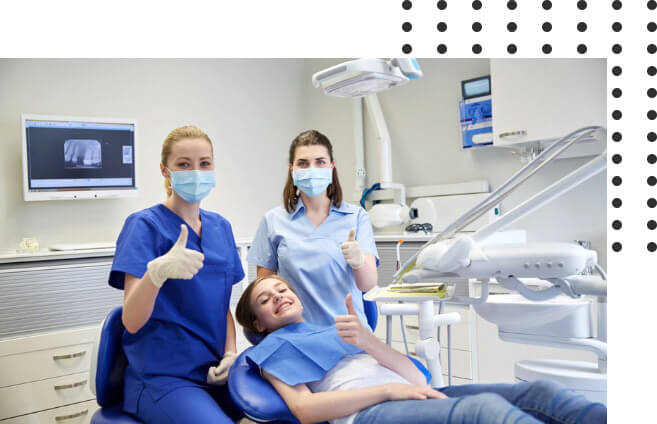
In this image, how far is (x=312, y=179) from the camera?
153cm

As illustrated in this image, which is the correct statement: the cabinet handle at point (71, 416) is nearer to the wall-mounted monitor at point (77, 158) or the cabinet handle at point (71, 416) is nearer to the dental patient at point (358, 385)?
the wall-mounted monitor at point (77, 158)

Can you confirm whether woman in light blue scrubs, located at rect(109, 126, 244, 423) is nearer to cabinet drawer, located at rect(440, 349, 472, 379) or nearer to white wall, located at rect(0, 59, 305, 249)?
cabinet drawer, located at rect(440, 349, 472, 379)

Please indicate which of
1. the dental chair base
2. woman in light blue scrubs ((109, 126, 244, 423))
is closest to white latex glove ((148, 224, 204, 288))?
woman in light blue scrubs ((109, 126, 244, 423))

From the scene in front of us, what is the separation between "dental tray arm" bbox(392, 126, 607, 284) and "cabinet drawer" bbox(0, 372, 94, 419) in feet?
6.17

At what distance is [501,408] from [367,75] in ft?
1.87

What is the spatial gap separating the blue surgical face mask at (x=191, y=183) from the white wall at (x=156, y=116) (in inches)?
69.7

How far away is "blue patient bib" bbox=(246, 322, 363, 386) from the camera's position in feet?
3.57

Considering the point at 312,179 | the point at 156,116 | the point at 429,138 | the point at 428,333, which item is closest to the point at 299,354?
the point at 428,333

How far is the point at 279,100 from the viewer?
368 centimetres

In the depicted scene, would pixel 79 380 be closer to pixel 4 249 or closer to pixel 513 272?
pixel 4 249

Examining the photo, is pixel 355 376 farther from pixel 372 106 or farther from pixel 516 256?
pixel 372 106

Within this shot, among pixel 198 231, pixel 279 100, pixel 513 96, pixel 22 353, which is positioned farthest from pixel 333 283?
pixel 279 100
